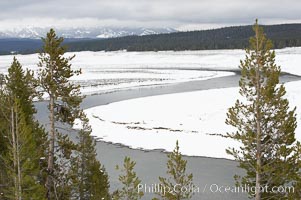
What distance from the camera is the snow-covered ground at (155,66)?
7462cm

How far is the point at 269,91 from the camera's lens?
45.0 ft

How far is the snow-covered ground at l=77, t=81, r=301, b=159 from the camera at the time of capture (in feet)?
98.7

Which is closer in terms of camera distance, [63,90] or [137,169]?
[63,90]

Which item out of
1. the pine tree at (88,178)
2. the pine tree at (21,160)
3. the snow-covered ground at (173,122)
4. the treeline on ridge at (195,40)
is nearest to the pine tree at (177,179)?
the pine tree at (88,178)

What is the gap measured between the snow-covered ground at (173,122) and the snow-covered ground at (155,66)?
1982 centimetres

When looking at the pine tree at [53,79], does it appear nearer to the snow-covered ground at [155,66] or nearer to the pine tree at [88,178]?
the pine tree at [88,178]

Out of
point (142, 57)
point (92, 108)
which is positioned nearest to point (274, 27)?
point (142, 57)

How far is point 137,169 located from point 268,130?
11.8 m

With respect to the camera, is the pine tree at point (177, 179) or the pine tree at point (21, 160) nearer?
the pine tree at point (21, 160)

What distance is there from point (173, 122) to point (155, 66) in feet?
267

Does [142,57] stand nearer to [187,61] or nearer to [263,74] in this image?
[187,61]

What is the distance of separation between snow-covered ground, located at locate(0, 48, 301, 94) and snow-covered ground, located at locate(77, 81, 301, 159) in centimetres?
1982

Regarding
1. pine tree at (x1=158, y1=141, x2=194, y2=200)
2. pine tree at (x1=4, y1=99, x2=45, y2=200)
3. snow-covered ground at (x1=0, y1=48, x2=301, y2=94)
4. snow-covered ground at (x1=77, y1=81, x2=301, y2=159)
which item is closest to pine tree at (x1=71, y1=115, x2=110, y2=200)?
pine tree at (x1=4, y1=99, x2=45, y2=200)

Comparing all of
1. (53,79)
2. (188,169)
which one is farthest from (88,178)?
(188,169)
